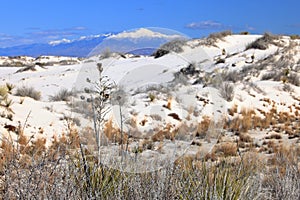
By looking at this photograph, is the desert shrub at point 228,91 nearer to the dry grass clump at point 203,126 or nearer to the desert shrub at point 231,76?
the desert shrub at point 231,76

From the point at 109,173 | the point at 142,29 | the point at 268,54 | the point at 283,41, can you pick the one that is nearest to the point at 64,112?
the point at 142,29

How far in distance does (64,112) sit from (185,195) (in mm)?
10849

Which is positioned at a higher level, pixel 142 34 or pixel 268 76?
pixel 142 34

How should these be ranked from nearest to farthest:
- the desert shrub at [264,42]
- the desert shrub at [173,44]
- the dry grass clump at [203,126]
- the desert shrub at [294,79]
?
the desert shrub at [173,44]
the dry grass clump at [203,126]
the desert shrub at [294,79]
the desert shrub at [264,42]

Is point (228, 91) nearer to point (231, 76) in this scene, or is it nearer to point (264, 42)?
point (231, 76)

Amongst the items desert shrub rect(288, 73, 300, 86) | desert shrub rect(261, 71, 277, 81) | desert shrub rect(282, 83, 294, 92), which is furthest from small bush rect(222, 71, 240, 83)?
desert shrub rect(288, 73, 300, 86)

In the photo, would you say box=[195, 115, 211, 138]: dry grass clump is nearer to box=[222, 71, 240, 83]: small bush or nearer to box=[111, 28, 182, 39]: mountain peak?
box=[111, 28, 182, 39]: mountain peak

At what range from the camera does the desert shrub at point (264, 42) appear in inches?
1300

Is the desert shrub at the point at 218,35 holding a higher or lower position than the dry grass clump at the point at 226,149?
higher

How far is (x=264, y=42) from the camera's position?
33656 mm

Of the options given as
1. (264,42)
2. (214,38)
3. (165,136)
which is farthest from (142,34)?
(214,38)

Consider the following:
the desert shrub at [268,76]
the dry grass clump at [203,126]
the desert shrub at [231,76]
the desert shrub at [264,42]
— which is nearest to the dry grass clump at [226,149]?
the dry grass clump at [203,126]

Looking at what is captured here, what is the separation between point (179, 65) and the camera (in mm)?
26141

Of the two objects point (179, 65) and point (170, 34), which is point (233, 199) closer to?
point (170, 34)
